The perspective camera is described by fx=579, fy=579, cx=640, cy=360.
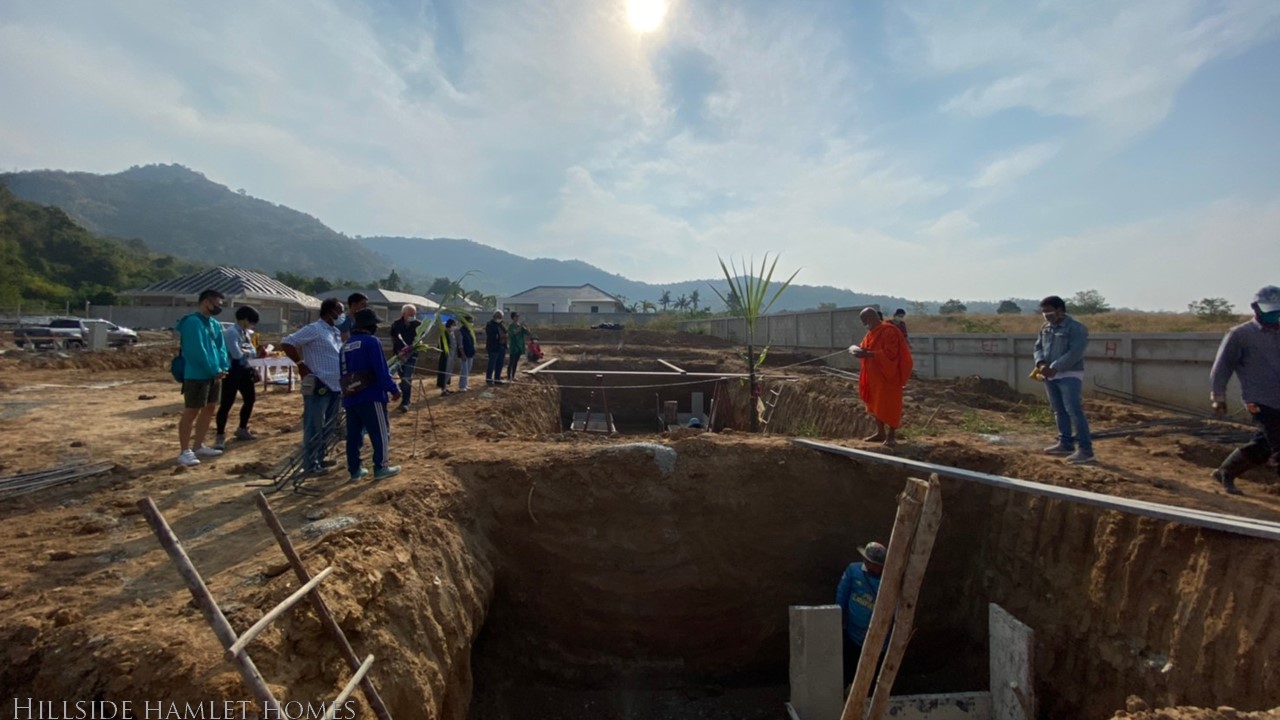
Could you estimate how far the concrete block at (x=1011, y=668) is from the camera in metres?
4.20

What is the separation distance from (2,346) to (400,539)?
2097 centimetres

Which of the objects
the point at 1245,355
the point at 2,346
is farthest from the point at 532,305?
the point at 1245,355

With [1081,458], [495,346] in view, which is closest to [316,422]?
[495,346]

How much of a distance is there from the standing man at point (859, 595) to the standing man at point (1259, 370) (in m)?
2.69

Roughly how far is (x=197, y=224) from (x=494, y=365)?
171077 millimetres

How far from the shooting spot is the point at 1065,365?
16.6ft

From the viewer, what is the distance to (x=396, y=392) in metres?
4.52

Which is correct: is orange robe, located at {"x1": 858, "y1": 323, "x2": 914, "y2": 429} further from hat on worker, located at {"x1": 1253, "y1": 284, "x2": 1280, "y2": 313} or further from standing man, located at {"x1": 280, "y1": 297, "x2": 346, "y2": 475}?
standing man, located at {"x1": 280, "y1": 297, "x2": 346, "y2": 475}

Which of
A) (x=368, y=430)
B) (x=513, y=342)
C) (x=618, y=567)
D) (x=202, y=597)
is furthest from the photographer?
(x=513, y=342)

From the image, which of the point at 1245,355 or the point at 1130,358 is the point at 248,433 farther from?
the point at 1130,358

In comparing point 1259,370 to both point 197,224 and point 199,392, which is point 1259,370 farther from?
point 197,224

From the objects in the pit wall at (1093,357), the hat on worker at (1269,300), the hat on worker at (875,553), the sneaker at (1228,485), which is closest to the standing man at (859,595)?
the hat on worker at (875,553)

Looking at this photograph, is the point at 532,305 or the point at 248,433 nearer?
the point at 248,433

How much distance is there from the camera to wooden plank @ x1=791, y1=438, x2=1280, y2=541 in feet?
10.9
